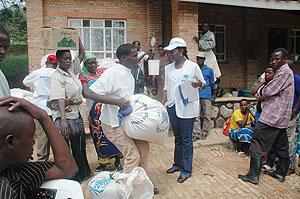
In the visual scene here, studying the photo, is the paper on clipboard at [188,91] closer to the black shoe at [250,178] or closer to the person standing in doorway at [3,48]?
the black shoe at [250,178]

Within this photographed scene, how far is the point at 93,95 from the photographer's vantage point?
3.53 metres

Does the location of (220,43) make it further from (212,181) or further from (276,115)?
(212,181)

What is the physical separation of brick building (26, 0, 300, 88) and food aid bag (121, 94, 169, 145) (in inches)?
193

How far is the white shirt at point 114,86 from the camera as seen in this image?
355 centimetres

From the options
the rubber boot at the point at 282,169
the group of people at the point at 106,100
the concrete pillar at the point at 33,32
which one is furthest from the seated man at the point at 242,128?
the concrete pillar at the point at 33,32

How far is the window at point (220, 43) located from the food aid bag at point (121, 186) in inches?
384

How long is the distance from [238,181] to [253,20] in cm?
904

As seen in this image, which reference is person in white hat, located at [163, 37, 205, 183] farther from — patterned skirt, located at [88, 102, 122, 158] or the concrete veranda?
patterned skirt, located at [88, 102, 122, 158]

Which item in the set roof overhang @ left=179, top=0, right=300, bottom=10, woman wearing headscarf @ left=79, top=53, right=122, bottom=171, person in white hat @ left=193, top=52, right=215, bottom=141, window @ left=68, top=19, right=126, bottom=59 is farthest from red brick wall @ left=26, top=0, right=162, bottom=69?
woman wearing headscarf @ left=79, top=53, right=122, bottom=171

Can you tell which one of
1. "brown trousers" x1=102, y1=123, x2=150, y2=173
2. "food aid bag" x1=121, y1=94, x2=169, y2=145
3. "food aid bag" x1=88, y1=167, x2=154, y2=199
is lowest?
"food aid bag" x1=88, y1=167, x2=154, y2=199

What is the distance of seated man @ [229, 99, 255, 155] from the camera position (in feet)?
19.6

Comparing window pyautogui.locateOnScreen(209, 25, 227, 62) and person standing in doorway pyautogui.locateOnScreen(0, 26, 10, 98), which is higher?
window pyautogui.locateOnScreen(209, 25, 227, 62)

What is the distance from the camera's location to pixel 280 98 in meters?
4.47

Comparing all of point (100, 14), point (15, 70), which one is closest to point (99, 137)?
point (100, 14)
